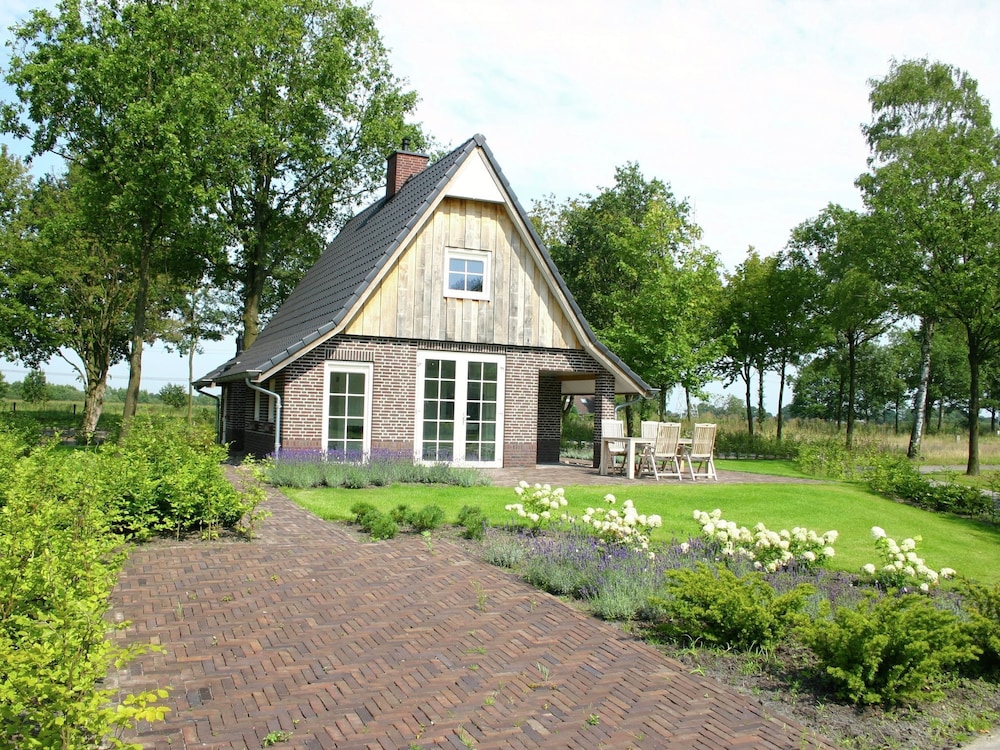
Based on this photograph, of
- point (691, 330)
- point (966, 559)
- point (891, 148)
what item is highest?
point (891, 148)

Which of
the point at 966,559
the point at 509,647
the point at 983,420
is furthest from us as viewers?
the point at 983,420

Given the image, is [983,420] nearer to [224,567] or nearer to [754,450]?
[754,450]

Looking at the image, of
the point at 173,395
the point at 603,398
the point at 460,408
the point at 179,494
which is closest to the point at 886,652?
the point at 179,494

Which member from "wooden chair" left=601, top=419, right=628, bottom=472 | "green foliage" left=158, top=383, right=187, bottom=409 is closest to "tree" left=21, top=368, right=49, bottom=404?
"green foliage" left=158, top=383, right=187, bottom=409

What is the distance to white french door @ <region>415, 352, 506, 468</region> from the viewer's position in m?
18.3

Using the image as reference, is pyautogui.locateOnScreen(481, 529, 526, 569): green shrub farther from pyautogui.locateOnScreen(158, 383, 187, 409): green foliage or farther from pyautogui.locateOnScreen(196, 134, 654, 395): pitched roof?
pyautogui.locateOnScreen(158, 383, 187, 409): green foliage

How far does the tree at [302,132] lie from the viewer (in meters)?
27.9

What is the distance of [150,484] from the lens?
8.70 m

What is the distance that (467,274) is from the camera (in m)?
18.8

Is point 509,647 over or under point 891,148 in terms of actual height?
under

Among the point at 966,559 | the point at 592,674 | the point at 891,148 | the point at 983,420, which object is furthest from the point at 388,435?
the point at 983,420

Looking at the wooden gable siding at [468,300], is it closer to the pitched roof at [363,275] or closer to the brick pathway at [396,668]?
the pitched roof at [363,275]

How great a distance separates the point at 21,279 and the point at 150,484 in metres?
25.5

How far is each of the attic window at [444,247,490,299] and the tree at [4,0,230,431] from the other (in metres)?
7.14
